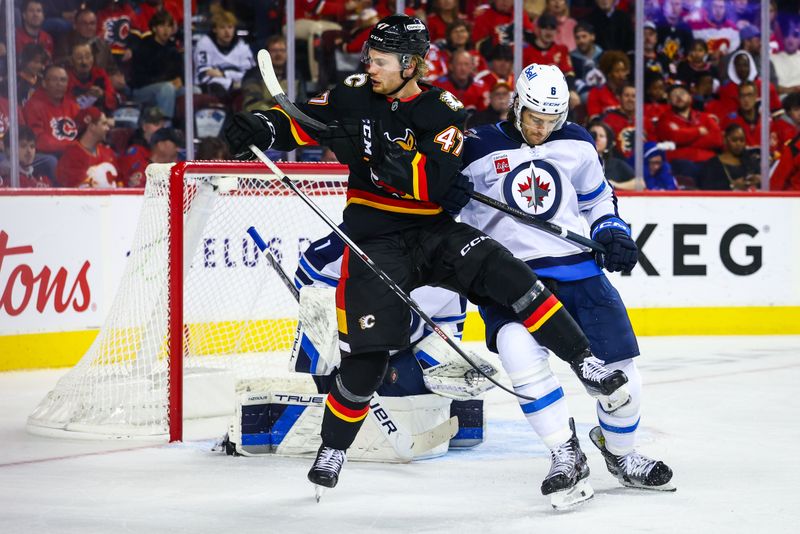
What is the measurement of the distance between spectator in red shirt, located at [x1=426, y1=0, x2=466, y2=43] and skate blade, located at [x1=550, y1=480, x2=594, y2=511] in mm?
4292

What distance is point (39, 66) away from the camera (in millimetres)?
6102

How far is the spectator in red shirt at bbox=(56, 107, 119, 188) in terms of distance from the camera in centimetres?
611

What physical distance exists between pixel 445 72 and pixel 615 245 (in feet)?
13.1

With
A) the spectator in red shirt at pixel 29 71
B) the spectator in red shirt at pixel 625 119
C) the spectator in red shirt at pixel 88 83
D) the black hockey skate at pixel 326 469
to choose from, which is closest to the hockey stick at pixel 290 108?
the black hockey skate at pixel 326 469

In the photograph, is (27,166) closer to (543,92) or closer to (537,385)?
(543,92)

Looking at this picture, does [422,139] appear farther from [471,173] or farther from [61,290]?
[61,290]

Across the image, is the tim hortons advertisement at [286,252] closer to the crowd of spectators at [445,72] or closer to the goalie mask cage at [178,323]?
the goalie mask cage at [178,323]

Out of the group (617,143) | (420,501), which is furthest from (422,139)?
(617,143)

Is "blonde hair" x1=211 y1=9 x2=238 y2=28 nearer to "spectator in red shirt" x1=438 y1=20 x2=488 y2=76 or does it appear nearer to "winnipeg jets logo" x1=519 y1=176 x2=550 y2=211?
"spectator in red shirt" x1=438 y1=20 x2=488 y2=76

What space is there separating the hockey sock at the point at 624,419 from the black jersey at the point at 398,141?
0.61 metres

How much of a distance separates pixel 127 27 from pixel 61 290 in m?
1.44

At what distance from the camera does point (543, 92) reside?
327 cm

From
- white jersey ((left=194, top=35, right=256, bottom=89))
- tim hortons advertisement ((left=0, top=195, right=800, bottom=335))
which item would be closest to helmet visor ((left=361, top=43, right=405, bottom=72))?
tim hortons advertisement ((left=0, top=195, right=800, bottom=335))

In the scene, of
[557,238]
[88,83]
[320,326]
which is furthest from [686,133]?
[557,238]
